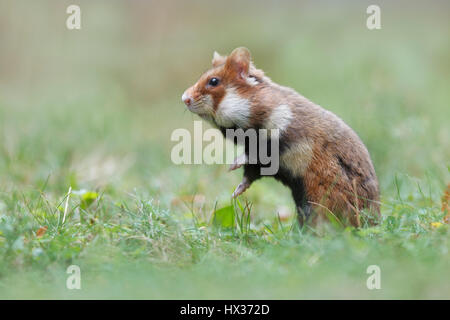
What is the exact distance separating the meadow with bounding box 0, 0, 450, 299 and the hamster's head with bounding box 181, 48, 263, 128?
676 millimetres

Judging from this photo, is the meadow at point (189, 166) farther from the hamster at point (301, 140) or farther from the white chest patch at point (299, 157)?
the white chest patch at point (299, 157)

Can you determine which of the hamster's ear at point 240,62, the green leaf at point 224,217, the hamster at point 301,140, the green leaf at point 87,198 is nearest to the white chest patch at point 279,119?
the hamster at point 301,140

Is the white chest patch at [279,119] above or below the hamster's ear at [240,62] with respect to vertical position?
below

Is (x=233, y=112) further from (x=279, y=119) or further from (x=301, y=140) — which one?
(x=301, y=140)

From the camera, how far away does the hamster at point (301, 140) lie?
4.49 meters

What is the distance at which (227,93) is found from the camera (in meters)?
4.62

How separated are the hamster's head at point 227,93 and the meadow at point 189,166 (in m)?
0.68

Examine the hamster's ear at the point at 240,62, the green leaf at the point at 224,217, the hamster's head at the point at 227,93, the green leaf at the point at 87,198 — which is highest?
the hamster's ear at the point at 240,62

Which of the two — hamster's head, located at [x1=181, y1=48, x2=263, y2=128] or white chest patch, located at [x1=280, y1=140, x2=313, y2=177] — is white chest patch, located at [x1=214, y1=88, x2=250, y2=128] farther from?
white chest patch, located at [x1=280, y1=140, x2=313, y2=177]

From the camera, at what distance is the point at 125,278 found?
11.7 feet

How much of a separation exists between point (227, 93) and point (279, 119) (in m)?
0.46

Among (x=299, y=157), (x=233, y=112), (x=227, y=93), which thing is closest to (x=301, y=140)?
(x=299, y=157)

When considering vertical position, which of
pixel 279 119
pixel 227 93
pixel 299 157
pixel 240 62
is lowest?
pixel 299 157

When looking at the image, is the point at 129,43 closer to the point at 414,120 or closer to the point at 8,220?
the point at 414,120
